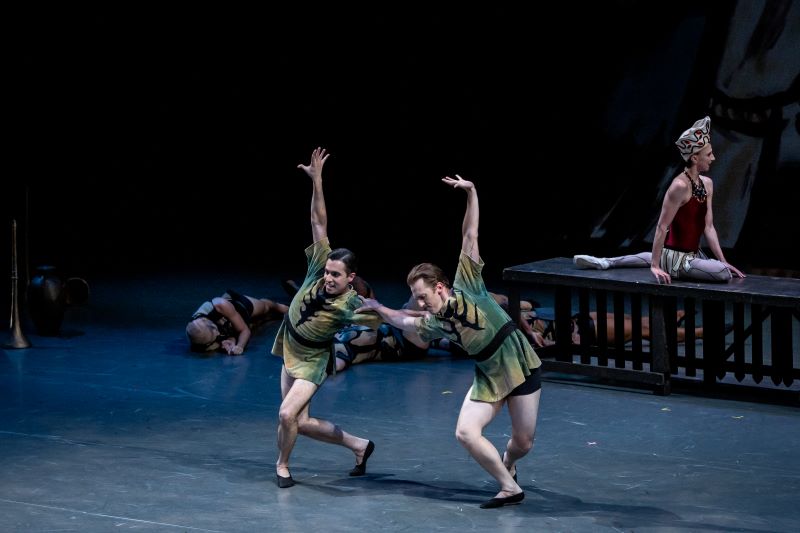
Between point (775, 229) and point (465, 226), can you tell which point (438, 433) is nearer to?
point (465, 226)

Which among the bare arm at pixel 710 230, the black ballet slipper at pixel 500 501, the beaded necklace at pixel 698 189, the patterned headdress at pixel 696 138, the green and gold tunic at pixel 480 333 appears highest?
the patterned headdress at pixel 696 138

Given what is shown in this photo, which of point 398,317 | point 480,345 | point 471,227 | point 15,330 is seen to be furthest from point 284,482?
point 15,330

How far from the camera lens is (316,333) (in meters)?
5.75

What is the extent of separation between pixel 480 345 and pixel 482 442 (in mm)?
379

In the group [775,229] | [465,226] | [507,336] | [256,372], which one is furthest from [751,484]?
[775,229]

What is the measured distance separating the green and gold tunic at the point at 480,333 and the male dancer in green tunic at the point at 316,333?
1.32ft

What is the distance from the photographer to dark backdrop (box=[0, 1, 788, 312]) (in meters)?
10.5

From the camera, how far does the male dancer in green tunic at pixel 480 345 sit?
17.5ft

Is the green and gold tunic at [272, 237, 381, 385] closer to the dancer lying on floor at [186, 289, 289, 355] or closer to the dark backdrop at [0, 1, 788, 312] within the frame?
the dancer lying on floor at [186, 289, 289, 355]

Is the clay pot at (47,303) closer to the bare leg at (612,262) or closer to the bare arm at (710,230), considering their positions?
the bare leg at (612,262)

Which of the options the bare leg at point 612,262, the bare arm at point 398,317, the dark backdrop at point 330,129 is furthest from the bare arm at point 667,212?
the dark backdrop at point 330,129

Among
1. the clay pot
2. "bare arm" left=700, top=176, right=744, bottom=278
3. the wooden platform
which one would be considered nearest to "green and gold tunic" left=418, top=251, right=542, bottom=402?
the wooden platform

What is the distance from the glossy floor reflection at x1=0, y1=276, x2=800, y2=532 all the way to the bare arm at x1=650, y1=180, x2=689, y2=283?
0.66m

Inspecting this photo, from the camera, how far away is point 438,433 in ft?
21.4
